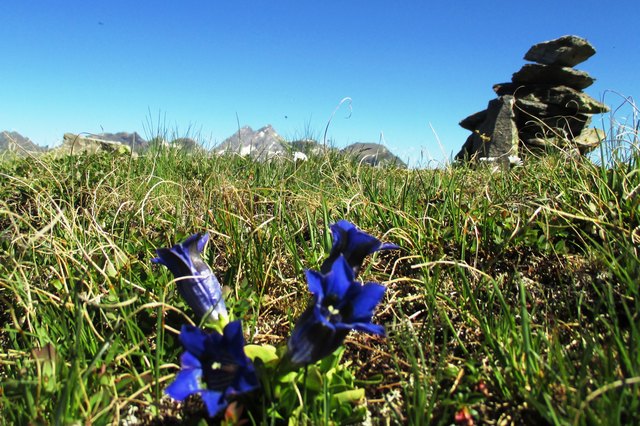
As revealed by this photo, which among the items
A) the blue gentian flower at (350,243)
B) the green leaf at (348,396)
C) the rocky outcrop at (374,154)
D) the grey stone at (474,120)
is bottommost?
the green leaf at (348,396)

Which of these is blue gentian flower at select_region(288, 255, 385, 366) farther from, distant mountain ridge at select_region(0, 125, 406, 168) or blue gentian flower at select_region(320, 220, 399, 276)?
distant mountain ridge at select_region(0, 125, 406, 168)

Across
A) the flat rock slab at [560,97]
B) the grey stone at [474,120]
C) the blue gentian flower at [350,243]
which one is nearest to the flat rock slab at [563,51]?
the flat rock slab at [560,97]

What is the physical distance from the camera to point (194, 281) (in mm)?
1655

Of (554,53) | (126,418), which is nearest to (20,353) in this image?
(126,418)

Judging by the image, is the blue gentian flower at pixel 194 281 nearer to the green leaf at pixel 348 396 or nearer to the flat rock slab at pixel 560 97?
the green leaf at pixel 348 396

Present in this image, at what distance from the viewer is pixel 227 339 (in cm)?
131

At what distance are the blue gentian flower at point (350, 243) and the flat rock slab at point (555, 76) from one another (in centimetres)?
1457

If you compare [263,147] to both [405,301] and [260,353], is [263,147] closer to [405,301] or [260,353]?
[405,301]

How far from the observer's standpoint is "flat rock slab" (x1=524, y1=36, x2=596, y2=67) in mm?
13320

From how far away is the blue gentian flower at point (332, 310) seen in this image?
4.21ft

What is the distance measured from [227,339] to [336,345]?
0.28 meters

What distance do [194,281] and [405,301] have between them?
889mm

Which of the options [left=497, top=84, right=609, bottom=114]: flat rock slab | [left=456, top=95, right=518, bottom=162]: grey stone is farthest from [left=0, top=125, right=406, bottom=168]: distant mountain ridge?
[left=497, top=84, right=609, bottom=114]: flat rock slab

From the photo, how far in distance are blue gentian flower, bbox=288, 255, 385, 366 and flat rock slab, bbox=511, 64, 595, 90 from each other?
14845 millimetres
